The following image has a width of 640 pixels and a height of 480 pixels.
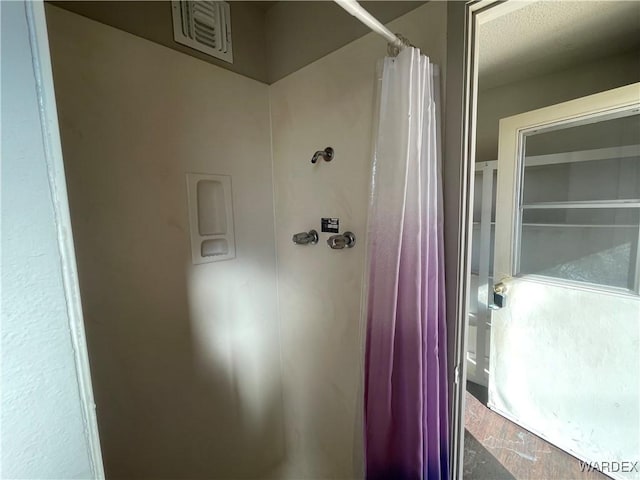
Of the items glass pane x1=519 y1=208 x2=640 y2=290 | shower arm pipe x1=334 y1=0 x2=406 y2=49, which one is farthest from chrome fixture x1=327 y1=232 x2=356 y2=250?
glass pane x1=519 y1=208 x2=640 y2=290

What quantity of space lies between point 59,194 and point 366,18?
754mm

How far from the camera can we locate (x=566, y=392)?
1663mm

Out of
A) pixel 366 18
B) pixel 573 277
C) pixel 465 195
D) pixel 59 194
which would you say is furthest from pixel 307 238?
pixel 573 277

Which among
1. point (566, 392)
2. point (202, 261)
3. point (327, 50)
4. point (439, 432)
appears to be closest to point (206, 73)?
point (327, 50)

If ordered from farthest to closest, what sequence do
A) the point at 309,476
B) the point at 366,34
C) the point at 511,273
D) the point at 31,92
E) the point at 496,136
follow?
the point at 496,136 < the point at 511,273 < the point at 309,476 < the point at 366,34 < the point at 31,92

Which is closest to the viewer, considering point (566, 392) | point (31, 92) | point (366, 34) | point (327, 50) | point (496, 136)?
point (31, 92)

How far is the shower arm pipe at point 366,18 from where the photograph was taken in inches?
23.6

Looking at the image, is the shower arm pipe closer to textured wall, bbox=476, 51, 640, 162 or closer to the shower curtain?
the shower curtain

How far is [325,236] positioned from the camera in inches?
48.5

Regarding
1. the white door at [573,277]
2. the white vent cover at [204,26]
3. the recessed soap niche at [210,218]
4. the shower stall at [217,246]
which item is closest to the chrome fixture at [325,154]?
the shower stall at [217,246]

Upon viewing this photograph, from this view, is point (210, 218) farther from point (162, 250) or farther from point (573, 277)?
point (573, 277)

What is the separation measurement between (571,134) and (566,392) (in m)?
1.65

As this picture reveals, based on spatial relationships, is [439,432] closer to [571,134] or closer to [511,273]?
[511,273]

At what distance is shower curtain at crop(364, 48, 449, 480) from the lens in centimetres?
79
